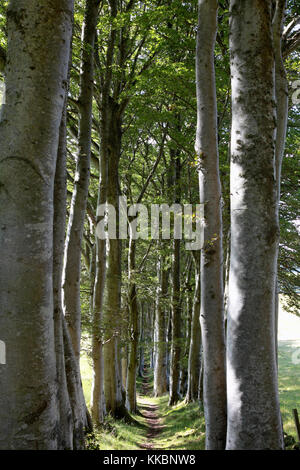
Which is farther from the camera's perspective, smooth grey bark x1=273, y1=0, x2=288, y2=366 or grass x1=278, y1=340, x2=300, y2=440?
grass x1=278, y1=340, x2=300, y2=440

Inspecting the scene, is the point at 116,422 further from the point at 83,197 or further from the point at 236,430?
the point at 236,430

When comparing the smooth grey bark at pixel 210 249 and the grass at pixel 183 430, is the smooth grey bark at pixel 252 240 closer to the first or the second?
the smooth grey bark at pixel 210 249

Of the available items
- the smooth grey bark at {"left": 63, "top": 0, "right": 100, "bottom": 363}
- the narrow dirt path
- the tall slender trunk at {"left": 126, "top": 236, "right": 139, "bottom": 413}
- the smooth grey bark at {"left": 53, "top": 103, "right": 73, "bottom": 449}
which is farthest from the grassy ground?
the smooth grey bark at {"left": 53, "top": 103, "right": 73, "bottom": 449}

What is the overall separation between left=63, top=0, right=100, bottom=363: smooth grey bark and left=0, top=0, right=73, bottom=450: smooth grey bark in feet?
11.4

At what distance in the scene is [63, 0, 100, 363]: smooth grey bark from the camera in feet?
20.3

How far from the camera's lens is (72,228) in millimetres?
6238

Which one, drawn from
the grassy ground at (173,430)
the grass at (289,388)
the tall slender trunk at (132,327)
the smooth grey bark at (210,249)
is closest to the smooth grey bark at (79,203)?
the grassy ground at (173,430)

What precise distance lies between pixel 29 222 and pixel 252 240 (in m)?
1.84

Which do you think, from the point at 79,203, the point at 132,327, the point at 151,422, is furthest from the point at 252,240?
the point at 151,422

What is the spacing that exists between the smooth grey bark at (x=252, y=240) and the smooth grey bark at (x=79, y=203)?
3.48 metres

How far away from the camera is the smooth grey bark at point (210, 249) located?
3982mm

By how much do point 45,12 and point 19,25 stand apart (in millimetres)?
231

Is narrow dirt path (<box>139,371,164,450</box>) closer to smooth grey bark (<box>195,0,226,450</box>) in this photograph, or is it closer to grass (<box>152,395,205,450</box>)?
grass (<box>152,395,205,450</box>)

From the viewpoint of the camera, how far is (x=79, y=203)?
20.8ft
